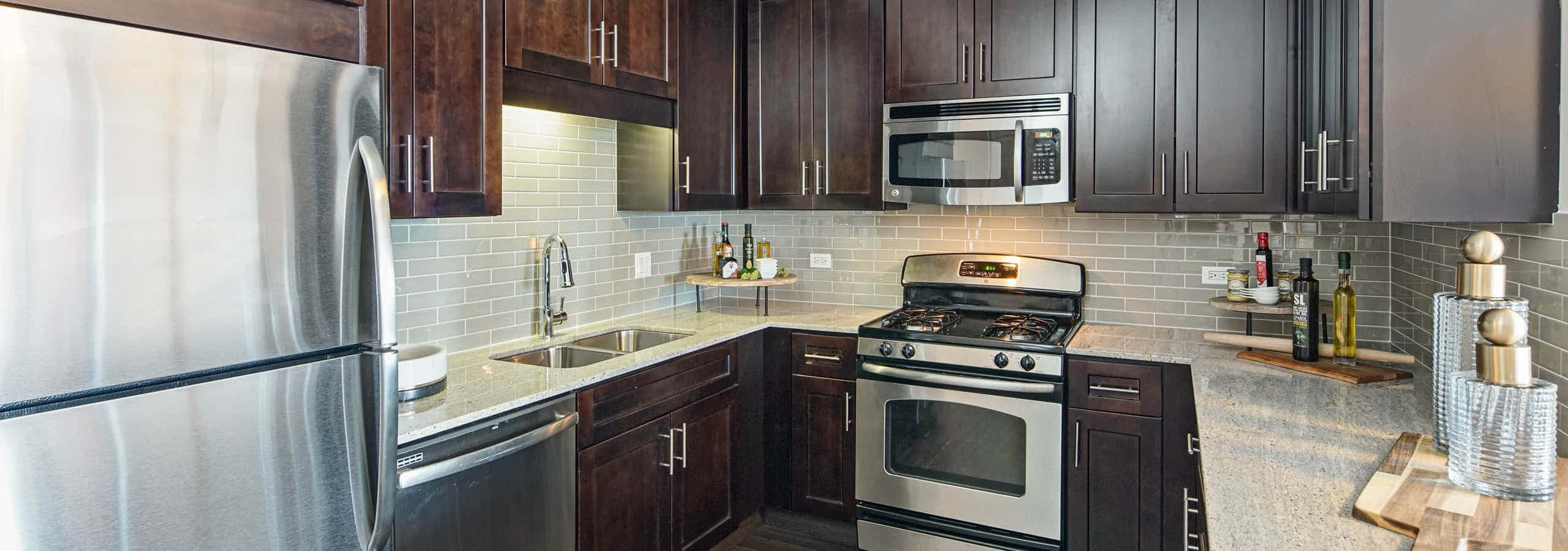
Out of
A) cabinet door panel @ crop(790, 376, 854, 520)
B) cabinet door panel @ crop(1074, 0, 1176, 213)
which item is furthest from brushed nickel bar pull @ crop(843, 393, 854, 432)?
cabinet door panel @ crop(1074, 0, 1176, 213)

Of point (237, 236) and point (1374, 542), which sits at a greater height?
point (237, 236)

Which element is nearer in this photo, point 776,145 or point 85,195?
point 85,195

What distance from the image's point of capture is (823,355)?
3498 mm

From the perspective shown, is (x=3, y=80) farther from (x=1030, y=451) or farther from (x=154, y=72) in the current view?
(x=1030, y=451)

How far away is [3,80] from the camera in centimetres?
119

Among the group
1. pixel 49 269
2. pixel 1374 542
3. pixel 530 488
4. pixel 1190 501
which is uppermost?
pixel 49 269

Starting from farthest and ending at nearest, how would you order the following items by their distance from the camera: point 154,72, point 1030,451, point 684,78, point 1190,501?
point 684,78 < point 1030,451 < point 1190,501 < point 154,72

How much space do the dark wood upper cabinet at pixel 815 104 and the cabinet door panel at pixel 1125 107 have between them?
0.82 m

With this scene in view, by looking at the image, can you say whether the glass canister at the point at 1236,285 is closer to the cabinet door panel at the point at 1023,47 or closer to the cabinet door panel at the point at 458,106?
the cabinet door panel at the point at 1023,47

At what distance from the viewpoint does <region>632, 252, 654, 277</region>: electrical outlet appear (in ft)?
12.4

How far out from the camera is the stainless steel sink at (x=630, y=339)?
341cm

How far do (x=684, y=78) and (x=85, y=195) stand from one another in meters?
2.40

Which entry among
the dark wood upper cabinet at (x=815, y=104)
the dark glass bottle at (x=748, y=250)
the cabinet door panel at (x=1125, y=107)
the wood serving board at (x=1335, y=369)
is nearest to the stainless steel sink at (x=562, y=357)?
the dark glass bottle at (x=748, y=250)

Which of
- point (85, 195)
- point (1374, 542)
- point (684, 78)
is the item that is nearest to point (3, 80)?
point (85, 195)
